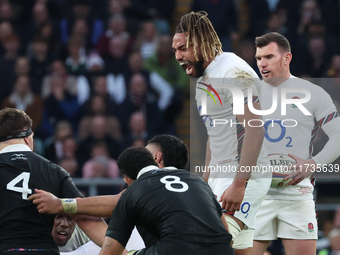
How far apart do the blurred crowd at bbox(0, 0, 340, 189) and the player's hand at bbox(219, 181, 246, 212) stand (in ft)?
14.6

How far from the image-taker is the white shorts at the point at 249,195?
3.86 m

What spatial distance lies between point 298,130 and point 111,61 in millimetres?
5185

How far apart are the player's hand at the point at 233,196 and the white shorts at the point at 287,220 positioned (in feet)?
3.50

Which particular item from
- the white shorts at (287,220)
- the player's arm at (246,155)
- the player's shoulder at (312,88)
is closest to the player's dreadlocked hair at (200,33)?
the player's arm at (246,155)

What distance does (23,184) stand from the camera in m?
3.83

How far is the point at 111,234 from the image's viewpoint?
350 cm

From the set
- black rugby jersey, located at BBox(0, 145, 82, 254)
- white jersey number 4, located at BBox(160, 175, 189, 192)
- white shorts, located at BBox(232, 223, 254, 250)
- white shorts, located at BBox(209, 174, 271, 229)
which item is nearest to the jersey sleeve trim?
white shorts, located at BBox(209, 174, 271, 229)

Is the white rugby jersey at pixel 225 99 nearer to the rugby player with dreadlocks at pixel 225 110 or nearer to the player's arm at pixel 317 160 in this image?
the rugby player with dreadlocks at pixel 225 110

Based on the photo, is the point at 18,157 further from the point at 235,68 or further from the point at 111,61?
the point at 111,61

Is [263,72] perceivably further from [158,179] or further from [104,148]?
[104,148]

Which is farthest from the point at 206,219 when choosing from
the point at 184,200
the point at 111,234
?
the point at 111,234

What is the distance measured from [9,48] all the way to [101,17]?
1.78m

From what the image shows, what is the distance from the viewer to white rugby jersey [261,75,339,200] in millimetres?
4602

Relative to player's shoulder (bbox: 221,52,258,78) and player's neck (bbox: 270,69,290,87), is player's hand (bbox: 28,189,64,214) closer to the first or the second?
player's shoulder (bbox: 221,52,258,78)
